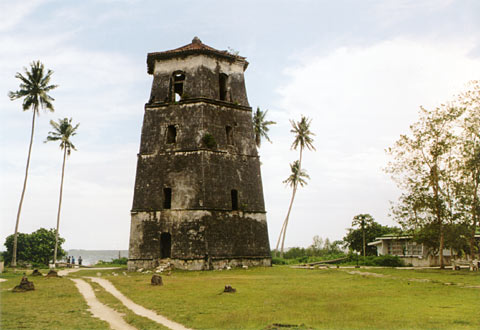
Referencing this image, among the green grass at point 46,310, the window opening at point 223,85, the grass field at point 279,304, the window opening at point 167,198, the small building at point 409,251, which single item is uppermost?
the window opening at point 223,85

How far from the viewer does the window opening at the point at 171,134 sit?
3048 cm

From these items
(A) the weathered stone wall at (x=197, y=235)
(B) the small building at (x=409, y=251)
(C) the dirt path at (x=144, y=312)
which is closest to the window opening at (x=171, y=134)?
(A) the weathered stone wall at (x=197, y=235)

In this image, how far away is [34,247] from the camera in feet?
147

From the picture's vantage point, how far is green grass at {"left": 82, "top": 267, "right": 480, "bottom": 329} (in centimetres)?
1015

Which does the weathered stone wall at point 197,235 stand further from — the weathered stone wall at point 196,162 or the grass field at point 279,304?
the grass field at point 279,304

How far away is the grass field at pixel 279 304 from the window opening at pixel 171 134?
43.2 feet

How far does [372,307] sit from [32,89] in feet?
104

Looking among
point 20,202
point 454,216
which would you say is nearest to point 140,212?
point 20,202

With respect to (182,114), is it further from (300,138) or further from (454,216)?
(300,138)

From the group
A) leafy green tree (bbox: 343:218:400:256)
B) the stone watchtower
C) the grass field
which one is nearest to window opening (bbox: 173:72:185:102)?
the stone watchtower

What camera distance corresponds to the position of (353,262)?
1485 inches

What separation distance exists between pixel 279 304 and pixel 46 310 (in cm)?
667

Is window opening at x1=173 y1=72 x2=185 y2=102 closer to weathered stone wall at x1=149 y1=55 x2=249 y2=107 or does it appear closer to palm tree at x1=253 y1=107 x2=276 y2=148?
weathered stone wall at x1=149 y1=55 x2=249 y2=107

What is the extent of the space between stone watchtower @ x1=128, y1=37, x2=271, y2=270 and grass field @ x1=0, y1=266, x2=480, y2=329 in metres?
8.65
